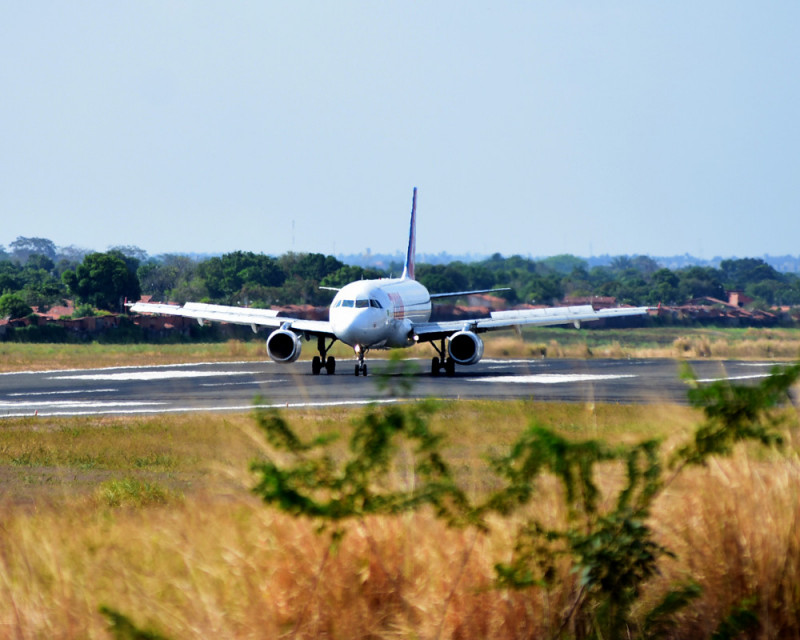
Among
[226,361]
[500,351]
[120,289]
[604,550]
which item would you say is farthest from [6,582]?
[120,289]

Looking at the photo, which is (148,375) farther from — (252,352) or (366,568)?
(366,568)

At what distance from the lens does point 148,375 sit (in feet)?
137

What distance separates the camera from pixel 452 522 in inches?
321

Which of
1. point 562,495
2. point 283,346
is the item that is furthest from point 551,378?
point 562,495

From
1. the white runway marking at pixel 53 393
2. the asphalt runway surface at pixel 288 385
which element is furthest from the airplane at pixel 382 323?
the white runway marking at pixel 53 393

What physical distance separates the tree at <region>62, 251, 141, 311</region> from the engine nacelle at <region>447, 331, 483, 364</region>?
6957 cm

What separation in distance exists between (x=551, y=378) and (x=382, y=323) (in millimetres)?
6344

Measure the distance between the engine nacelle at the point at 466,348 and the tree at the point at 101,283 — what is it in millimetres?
69567

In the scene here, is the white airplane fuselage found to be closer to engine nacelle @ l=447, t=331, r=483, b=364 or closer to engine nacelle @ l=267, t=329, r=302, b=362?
engine nacelle @ l=267, t=329, r=302, b=362

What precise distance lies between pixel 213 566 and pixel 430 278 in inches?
6193

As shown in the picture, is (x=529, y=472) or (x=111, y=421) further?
(x=111, y=421)

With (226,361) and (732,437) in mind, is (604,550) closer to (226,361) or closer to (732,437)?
(732,437)

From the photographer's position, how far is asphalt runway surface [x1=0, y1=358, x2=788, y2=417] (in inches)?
1163

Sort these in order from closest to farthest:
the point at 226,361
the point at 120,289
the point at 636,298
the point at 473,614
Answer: the point at 473,614 → the point at 226,361 → the point at 120,289 → the point at 636,298
